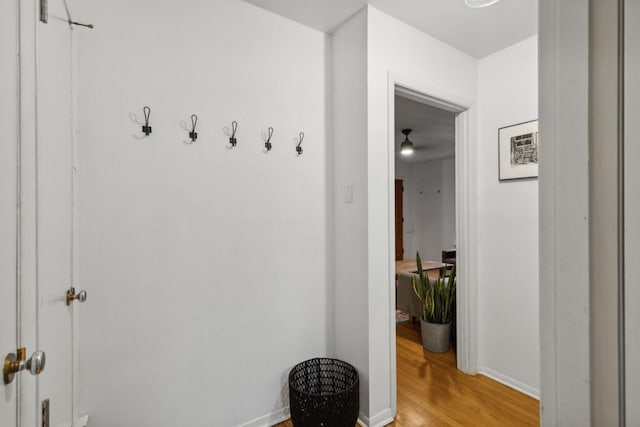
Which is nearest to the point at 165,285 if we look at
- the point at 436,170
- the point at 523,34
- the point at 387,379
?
the point at 387,379

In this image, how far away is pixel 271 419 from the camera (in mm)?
1827

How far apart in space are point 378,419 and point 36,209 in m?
1.93

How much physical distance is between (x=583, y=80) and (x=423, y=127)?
4.14m

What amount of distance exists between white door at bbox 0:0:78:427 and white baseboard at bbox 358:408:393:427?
4.71ft

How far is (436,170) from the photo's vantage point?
6.98m

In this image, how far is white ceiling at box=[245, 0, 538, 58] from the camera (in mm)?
1787

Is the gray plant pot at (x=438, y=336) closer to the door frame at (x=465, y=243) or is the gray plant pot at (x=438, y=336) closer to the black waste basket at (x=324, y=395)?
the door frame at (x=465, y=243)

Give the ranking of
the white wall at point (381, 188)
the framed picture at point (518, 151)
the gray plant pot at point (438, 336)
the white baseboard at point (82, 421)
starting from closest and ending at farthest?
the white baseboard at point (82, 421), the white wall at point (381, 188), the framed picture at point (518, 151), the gray plant pot at point (438, 336)

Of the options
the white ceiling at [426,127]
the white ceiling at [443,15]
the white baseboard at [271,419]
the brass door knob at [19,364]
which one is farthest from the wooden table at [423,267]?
the brass door knob at [19,364]

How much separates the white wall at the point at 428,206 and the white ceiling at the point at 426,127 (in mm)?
570

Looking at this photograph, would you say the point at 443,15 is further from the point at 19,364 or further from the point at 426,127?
the point at 426,127

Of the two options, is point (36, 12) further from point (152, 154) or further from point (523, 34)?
point (523, 34)

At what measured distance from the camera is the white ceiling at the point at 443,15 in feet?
5.86

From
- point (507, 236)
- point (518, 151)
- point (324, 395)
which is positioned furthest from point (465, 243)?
point (324, 395)
